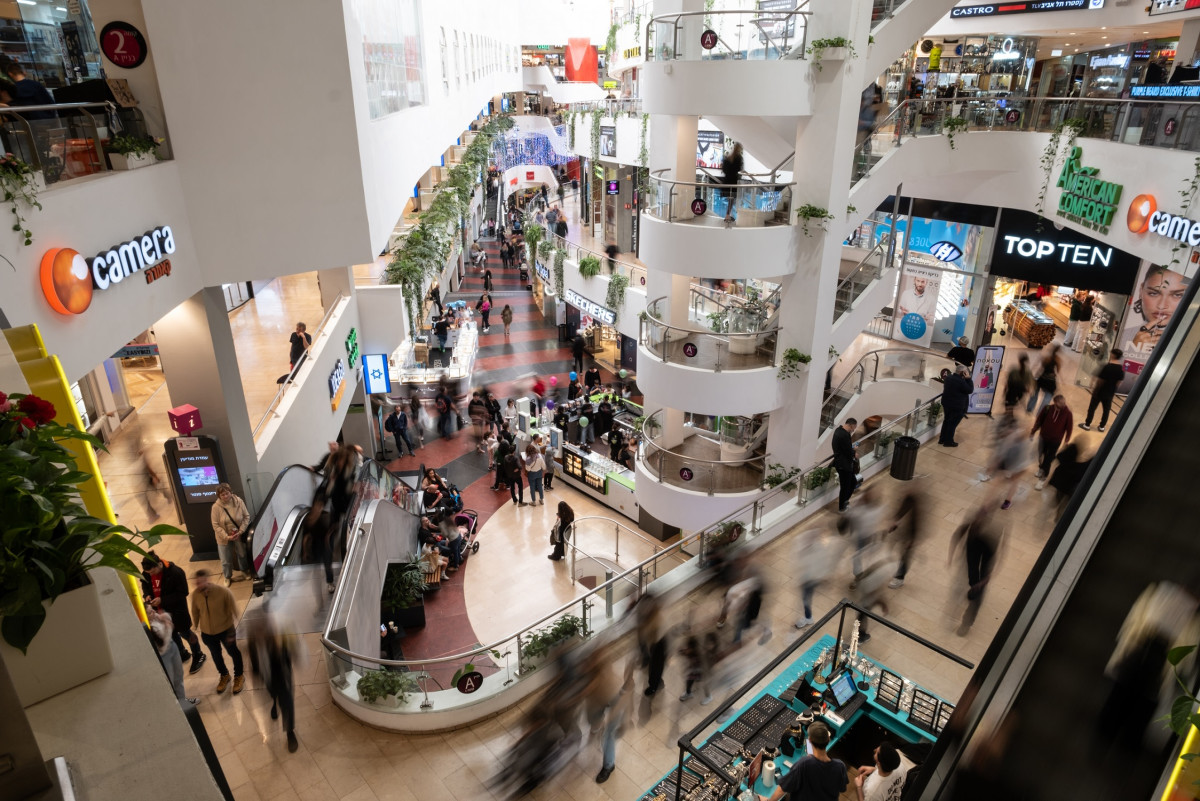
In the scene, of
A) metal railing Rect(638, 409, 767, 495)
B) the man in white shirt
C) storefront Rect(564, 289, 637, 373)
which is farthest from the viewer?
storefront Rect(564, 289, 637, 373)

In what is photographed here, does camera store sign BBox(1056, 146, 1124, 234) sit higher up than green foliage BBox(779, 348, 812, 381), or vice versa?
camera store sign BBox(1056, 146, 1124, 234)

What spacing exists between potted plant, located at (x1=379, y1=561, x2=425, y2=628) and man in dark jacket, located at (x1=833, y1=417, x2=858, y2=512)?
634 cm

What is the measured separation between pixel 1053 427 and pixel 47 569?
9.46m

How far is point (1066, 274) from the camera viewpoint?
14156 millimetres

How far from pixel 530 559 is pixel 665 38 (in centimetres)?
884

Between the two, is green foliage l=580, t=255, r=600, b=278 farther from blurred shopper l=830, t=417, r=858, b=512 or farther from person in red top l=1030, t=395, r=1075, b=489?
person in red top l=1030, t=395, r=1075, b=489

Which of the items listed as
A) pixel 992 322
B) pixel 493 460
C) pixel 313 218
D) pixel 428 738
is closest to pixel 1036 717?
pixel 428 738

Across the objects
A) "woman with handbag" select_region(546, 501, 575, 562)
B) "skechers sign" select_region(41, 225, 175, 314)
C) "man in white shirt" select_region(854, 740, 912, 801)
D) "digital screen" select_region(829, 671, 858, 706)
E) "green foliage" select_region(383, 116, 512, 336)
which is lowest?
"woman with handbag" select_region(546, 501, 575, 562)

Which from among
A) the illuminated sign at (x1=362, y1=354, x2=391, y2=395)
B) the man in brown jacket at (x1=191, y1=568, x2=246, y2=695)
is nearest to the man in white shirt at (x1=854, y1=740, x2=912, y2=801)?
the man in brown jacket at (x1=191, y1=568, x2=246, y2=695)

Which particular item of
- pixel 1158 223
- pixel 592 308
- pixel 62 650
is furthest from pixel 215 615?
pixel 592 308

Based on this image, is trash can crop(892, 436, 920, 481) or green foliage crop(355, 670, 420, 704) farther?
trash can crop(892, 436, 920, 481)

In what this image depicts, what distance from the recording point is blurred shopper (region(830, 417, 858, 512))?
8812 mm

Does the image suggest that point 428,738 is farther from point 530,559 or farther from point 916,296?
point 916,296

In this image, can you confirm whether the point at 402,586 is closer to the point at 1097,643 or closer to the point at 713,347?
the point at 713,347
